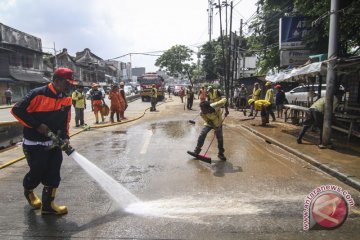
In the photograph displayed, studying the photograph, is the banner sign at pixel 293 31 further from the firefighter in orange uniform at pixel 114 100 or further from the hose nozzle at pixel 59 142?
the hose nozzle at pixel 59 142

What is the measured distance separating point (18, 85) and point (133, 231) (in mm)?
38919

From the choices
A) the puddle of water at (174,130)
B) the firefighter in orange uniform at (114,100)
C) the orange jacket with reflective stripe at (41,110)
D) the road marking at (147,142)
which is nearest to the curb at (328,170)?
the puddle of water at (174,130)

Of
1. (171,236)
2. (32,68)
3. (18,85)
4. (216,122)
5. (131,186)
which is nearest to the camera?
(171,236)

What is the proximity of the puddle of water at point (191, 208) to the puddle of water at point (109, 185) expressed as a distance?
0.25 meters

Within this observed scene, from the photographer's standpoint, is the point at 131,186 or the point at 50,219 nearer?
the point at 50,219

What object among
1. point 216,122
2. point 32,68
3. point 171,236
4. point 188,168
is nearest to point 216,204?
point 171,236

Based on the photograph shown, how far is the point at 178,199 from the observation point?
5.36 m

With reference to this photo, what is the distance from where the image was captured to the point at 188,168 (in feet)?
24.3

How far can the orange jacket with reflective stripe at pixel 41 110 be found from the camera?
4.39 meters

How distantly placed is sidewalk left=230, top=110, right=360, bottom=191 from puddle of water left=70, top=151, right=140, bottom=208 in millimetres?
3979

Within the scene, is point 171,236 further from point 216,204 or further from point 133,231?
point 216,204

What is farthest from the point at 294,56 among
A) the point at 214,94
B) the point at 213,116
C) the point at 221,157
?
the point at 221,157

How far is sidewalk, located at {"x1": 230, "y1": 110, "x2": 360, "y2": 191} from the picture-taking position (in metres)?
6.75

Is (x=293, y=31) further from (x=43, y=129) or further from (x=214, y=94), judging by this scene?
(x=43, y=129)
